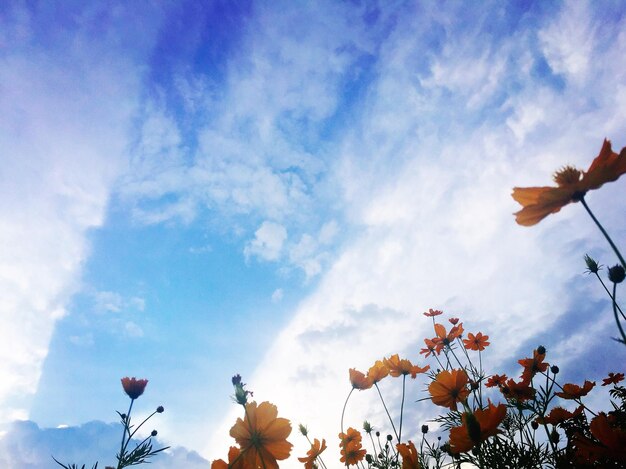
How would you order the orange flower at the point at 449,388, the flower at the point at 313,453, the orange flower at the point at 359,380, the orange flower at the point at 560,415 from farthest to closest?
the orange flower at the point at 359,380
the orange flower at the point at 560,415
the flower at the point at 313,453
the orange flower at the point at 449,388

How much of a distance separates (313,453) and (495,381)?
2.51 meters

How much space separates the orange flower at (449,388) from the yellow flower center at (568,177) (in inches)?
63.0

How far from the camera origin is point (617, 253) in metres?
0.96

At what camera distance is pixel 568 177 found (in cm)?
138

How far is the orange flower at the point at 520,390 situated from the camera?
3.31 metres

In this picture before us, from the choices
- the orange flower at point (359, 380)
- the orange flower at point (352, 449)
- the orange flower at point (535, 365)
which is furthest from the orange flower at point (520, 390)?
the orange flower at point (352, 449)

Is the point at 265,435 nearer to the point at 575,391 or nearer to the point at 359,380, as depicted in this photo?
the point at 359,380

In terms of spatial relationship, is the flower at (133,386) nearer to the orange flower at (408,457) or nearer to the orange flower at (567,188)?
the orange flower at (408,457)

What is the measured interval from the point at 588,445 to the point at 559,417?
1.84 meters

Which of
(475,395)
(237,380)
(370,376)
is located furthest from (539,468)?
(237,380)

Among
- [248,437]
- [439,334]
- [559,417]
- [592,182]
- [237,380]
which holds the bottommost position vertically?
[559,417]

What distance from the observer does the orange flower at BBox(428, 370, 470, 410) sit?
243 centimetres

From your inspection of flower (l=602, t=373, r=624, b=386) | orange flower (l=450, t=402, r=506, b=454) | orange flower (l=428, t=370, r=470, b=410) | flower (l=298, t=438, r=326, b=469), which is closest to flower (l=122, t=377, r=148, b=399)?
flower (l=298, t=438, r=326, b=469)

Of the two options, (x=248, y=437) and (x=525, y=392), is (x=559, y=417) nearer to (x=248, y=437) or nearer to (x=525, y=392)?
(x=525, y=392)
